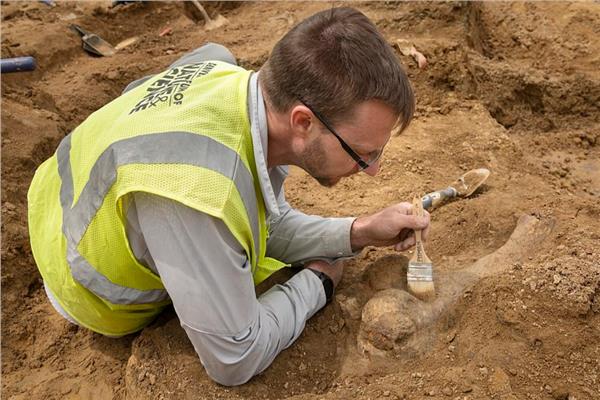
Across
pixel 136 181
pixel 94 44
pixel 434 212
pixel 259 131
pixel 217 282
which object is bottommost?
pixel 94 44

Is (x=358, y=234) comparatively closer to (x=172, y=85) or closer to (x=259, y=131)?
(x=259, y=131)

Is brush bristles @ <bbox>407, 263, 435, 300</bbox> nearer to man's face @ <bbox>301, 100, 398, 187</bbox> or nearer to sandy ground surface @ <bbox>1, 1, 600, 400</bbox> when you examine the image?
sandy ground surface @ <bbox>1, 1, 600, 400</bbox>

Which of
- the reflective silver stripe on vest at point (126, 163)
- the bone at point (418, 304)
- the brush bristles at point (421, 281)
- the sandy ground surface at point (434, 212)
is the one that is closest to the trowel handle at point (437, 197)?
the sandy ground surface at point (434, 212)

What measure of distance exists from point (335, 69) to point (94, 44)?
425 centimetres

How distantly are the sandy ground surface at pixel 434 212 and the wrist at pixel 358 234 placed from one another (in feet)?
0.53

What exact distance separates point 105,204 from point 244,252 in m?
0.50

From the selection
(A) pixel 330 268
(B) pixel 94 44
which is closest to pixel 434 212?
(A) pixel 330 268

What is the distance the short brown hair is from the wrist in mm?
798

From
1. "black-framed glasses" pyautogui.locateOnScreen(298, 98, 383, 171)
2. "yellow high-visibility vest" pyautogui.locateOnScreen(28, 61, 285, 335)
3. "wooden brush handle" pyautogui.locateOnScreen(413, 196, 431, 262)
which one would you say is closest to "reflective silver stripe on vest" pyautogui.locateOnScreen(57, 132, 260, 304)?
"yellow high-visibility vest" pyautogui.locateOnScreen(28, 61, 285, 335)

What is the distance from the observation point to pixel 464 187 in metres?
3.46

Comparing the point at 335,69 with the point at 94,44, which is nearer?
the point at 335,69

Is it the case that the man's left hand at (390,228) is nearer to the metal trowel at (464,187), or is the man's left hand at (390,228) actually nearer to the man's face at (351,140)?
the man's face at (351,140)

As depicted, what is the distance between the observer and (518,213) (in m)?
3.04

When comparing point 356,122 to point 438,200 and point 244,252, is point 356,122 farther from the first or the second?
point 438,200
